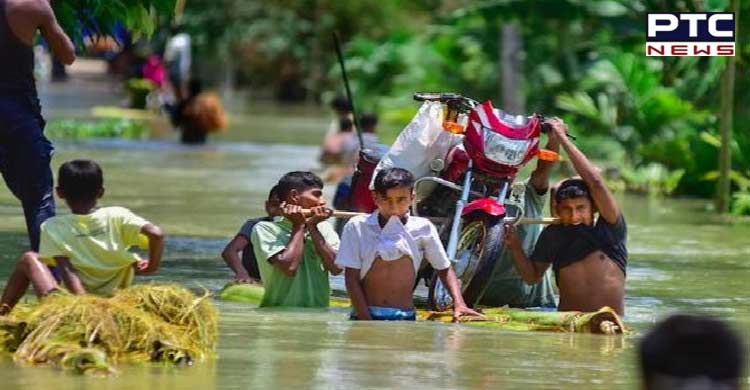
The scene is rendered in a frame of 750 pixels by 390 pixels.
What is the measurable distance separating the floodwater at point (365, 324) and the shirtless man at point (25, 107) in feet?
3.49

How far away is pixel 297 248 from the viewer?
31.9 ft

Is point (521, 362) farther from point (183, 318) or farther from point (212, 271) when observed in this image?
point (212, 271)

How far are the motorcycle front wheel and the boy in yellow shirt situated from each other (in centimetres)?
199

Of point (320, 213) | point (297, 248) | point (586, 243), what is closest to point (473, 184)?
point (586, 243)

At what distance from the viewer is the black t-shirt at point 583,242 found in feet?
32.0

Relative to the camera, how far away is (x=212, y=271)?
468 inches

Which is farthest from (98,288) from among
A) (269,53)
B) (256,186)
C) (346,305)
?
(269,53)

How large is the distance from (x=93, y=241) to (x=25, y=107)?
6.24 ft

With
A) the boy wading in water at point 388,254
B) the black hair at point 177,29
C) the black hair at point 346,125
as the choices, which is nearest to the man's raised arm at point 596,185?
the boy wading in water at point 388,254

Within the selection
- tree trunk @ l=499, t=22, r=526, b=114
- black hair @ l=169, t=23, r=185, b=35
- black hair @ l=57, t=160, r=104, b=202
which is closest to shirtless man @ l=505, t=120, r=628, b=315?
black hair @ l=57, t=160, r=104, b=202

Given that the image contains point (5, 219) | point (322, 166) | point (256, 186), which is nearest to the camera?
point (5, 219)

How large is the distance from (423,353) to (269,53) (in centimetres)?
3679

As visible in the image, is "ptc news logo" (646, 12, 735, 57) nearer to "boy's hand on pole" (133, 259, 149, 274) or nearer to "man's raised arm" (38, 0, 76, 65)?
"man's raised arm" (38, 0, 76, 65)

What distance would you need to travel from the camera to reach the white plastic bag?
408 inches
